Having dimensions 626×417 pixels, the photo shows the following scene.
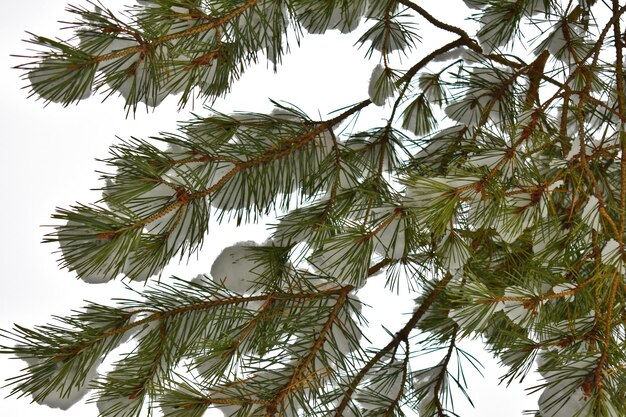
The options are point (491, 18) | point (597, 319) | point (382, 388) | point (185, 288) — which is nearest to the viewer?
point (597, 319)

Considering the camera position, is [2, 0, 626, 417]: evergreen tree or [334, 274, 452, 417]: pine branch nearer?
[2, 0, 626, 417]: evergreen tree

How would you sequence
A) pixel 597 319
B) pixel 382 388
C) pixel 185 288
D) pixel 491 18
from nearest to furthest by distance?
1. pixel 597 319
2. pixel 185 288
3. pixel 382 388
4. pixel 491 18

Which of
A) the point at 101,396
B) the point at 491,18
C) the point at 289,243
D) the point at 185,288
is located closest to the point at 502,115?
the point at 491,18

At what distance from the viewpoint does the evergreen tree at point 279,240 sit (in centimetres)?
63

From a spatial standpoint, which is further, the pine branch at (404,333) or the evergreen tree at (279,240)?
the pine branch at (404,333)

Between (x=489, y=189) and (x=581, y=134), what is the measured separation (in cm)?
8

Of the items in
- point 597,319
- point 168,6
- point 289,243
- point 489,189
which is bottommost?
point 597,319

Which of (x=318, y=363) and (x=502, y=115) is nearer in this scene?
(x=318, y=363)

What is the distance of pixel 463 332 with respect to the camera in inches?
25.1

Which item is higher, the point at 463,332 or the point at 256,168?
the point at 256,168

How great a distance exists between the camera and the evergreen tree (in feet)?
2.07

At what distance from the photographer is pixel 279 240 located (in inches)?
32.5

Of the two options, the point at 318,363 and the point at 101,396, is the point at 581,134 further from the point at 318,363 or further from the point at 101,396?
the point at 101,396

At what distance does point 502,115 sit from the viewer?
0.92 meters
